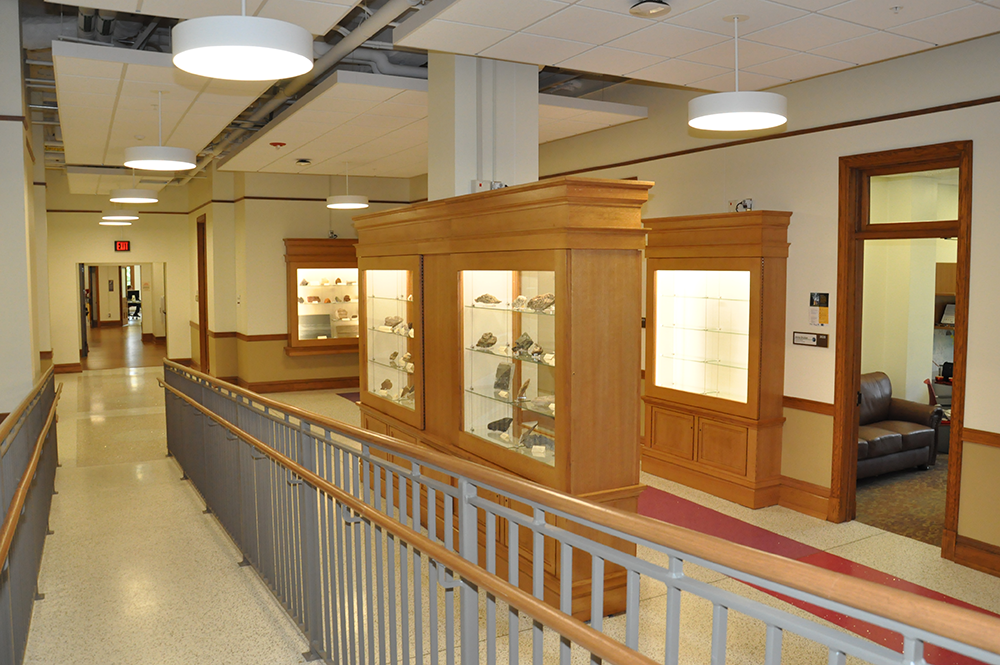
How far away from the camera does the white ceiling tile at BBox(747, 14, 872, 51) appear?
14.9ft

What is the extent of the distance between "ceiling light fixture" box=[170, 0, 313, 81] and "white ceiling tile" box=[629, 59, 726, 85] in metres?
3.04

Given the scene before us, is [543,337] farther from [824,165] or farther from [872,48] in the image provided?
[824,165]

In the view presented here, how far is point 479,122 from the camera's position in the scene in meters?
5.82

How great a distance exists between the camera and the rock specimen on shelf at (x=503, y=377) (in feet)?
15.9

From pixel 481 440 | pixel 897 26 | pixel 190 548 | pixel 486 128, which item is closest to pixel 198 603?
pixel 190 548

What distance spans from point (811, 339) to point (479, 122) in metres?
3.30

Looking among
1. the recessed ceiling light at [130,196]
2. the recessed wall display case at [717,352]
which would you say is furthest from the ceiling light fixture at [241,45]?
the recessed ceiling light at [130,196]

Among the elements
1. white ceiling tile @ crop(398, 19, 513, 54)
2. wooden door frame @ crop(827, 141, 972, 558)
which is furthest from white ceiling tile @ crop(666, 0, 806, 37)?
wooden door frame @ crop(827, 141, 972, 558)

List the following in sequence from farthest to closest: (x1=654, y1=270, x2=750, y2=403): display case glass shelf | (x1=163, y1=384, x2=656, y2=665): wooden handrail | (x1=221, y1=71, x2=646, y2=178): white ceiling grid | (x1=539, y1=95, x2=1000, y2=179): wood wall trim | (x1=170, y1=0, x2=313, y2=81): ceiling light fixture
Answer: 1. (x1=654, y1=270, x2=750, y2=403): display case glass shelf
2. (x1=221, y1=71, x2=646, y2=178): white ceiling grid
3. (x1=539, y1=95, x2=1000, y2=179): wood wall trim
4. (x1=170, y1=0, x2=313, y2=81): ceiling light fixture
5. (x1=163, y1=384, x2=656, y2=665): wooden handrail

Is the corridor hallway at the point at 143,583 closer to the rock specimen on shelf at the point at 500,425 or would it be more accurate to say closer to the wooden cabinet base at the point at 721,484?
the rock specimen on shelf at the point at 500,425

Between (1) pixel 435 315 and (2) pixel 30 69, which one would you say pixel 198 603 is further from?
(2) pixel 30 69

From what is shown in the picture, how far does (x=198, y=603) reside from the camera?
14.5ft

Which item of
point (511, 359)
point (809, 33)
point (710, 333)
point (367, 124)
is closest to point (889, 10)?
point (809, 33)

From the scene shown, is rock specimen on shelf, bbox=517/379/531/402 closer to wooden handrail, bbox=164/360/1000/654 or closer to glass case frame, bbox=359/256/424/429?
glass case frame, bbox=359/256/424/429
